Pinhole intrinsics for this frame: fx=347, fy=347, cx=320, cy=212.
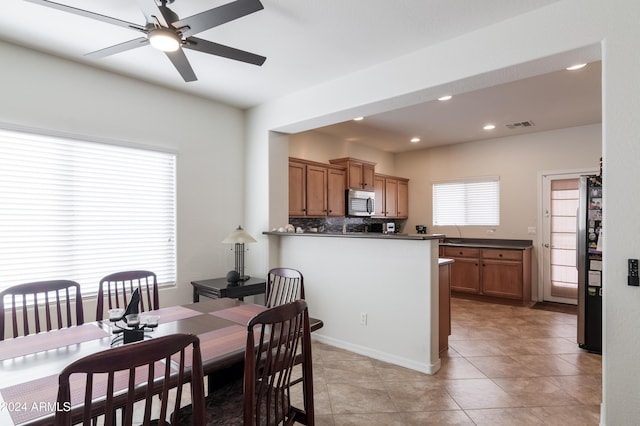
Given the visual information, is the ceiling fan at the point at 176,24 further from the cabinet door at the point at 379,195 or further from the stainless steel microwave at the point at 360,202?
the cabinet door at the point at 379,195

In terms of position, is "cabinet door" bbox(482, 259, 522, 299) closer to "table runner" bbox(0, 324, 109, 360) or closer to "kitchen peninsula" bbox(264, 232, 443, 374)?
"kitchen peninsula" bbox(264, 232, 443, 374)

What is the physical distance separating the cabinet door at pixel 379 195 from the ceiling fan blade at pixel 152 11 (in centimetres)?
498

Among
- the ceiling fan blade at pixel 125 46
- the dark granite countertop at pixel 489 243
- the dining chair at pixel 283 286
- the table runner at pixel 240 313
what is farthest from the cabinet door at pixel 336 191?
the ceiling fan blade at pixel 125 46

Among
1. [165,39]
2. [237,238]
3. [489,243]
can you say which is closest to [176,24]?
[165,39]

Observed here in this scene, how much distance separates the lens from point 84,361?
0.98m

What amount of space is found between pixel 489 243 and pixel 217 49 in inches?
224

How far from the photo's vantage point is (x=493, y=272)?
5.65 m

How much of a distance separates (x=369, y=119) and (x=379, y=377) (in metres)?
3.42

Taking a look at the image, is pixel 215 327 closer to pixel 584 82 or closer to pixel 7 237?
pixel 7 237

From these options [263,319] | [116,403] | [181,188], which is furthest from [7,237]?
[263,319]

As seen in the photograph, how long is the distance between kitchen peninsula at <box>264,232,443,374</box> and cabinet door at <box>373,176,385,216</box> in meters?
2.84

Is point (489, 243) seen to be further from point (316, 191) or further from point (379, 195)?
point (316, 191)

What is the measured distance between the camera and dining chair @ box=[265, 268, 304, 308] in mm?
2660

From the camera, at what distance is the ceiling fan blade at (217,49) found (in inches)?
82.8
